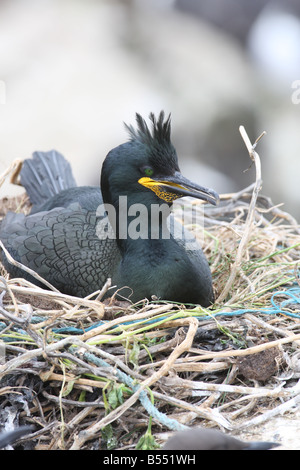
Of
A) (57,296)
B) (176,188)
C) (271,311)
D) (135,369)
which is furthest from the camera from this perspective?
(176,188)

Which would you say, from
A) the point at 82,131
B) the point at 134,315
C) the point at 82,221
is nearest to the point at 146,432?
the point at 134,315

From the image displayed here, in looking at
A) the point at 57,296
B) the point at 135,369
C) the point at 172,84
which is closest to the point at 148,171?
the point at 57,296

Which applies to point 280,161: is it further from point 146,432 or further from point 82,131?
point 146,432

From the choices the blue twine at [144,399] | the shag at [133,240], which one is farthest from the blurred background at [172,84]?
the blue twine at [144,399]

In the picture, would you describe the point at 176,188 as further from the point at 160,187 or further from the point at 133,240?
the point at 133,240

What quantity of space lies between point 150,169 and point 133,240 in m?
0.39

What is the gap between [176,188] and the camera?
3.40m

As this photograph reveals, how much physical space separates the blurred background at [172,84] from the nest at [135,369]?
4548 mm

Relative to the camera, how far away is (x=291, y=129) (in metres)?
8.15

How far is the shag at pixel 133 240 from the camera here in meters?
3.41

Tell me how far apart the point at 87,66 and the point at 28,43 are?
960 mm

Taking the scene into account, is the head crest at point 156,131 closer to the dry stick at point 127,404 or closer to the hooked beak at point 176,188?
the hooked beak at point 176,188

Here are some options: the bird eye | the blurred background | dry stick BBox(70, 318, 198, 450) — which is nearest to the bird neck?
the bird eye

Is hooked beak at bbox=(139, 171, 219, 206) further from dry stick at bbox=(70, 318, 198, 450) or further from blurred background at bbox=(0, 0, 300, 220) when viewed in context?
blurred background at bbox=(0, 0, 300, 220)
